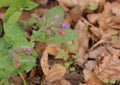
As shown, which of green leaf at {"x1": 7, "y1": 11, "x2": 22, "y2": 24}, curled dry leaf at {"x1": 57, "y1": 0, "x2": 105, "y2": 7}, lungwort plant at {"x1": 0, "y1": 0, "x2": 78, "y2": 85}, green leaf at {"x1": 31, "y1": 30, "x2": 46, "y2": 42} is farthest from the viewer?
curled dry leaf at {"x1": 57, "y1": 0, "x2": 105, "y2": 7}

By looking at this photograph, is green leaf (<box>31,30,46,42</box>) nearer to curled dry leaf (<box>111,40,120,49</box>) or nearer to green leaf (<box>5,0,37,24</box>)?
green leaf (<box>5,0,37,24</box>)

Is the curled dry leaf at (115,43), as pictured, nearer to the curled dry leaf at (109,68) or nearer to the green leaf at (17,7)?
the curled dry leaf at (109,68)

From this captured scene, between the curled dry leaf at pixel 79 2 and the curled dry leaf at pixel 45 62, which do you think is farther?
the curled dry leaf at pixel 79 2

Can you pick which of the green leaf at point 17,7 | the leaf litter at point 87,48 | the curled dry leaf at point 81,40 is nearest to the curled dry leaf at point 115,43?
the leaf litter at point 87,48

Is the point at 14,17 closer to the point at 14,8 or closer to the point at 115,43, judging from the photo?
the point at 14,8

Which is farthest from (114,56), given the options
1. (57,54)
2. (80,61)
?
(57,54)

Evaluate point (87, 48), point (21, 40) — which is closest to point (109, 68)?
point (87, 48)

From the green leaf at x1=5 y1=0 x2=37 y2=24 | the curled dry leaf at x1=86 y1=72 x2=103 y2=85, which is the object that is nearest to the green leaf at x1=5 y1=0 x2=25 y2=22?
the green leaf at x1=5 y1=0 x2=37 y2=24
